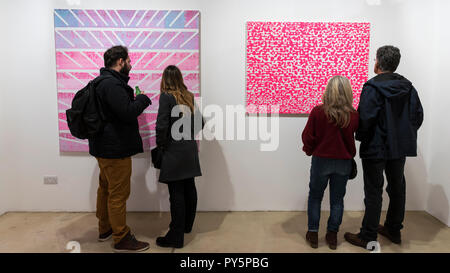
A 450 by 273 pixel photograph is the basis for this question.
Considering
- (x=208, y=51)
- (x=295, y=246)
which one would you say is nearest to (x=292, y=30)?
(x=208, y=51)

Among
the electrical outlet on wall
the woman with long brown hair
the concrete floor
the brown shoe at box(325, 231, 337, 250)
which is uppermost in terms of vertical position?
the woman with long brown hair

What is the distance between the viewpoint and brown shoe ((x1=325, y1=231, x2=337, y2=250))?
2730mm

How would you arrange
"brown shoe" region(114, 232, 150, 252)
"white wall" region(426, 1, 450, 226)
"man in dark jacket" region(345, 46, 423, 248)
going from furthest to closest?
1. "white wall" region(426, 1, 450, 226)
2. "brown shoe" region(114, 232, 150, 252)
3. "man in dark jacket" region(345, 46, 423, 248)

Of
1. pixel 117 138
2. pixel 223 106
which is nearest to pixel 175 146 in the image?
pixel 117 138

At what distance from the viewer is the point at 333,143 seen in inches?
100

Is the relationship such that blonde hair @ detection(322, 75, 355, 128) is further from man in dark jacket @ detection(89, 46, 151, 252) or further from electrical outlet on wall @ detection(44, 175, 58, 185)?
electrical outlet on wall @ detection(44, 175, 58, 185)

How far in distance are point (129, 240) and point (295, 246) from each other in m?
1.35

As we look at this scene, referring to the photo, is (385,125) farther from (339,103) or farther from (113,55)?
(113,55)

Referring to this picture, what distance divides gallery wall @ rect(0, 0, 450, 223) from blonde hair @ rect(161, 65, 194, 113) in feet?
2.42

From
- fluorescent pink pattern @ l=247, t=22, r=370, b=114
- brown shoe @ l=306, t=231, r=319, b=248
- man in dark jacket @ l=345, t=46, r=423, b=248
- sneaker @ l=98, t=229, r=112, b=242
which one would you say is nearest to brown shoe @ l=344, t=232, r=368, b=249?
man in dark jacket @ l=345, t=46, r=423, b=248

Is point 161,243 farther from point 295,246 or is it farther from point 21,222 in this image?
point 21,222

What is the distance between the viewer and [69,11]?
3281 mm

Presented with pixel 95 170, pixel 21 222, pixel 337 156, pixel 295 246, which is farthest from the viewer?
pixel 95 170

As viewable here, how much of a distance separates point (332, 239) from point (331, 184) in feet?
1.51
